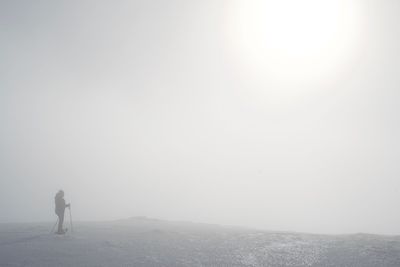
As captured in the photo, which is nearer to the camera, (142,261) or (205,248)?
(142,261)

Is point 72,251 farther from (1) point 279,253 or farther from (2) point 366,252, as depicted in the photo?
(2) point 366,252

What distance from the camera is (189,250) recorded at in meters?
21.4

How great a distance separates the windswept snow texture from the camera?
17.8 meters

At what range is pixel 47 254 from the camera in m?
18.2

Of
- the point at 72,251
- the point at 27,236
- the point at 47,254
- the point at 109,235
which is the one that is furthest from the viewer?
the point at 109,235

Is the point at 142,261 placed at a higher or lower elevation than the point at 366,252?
lower

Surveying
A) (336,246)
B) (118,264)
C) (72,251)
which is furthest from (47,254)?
(336,246)

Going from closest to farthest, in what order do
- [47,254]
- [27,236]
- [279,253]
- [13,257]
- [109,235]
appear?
[13,257], [47,254], [279,253], [27,236], [109,235]

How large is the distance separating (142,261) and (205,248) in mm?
5185

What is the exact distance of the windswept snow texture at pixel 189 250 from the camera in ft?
58.2

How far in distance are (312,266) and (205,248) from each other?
23.5 feet

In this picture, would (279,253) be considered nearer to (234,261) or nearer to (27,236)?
(234,261)

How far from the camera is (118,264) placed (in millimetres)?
17484

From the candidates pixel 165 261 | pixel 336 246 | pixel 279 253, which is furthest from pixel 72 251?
pixel 336 246
